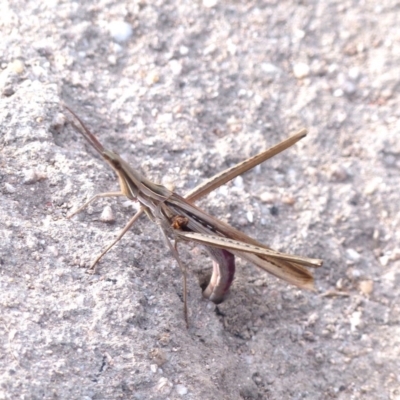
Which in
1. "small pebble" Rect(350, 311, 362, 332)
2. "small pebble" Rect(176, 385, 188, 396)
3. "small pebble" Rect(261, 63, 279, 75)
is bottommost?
"small pebble" Rect(350, 311, 362, 332)

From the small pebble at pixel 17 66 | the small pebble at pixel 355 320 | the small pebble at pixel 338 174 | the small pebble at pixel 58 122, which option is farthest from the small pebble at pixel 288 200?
the small pebble at pixel 17 66

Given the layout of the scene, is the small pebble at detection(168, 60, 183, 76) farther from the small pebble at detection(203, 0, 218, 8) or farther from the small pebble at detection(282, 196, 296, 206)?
the small pebble at detection(282, 196, 296, 206)

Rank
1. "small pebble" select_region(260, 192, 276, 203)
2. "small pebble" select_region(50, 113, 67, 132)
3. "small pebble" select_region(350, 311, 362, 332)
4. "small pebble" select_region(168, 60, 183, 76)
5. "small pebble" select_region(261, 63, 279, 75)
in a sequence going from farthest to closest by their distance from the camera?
"small pebble" select_region(261, 63, 279, 75), "small pebble" select_region(168, 60, 183, 76), "small pebble" select_region(260, 192, 276, 203), "small pebble" select_region(350, 311, 362, 332), "small pebble" select_region(50, 113, 67, 132)

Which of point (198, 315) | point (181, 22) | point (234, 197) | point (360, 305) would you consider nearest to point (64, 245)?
point (198, 315)

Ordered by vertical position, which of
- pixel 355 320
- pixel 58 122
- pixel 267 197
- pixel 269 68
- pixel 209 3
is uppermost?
pixel 58 122

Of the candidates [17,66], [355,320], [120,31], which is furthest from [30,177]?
[355,320]

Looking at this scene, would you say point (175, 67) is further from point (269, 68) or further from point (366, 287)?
point (366, 287)

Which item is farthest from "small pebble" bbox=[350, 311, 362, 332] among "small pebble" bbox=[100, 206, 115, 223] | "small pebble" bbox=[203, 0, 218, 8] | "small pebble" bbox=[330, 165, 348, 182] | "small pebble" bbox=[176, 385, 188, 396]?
"small pebble" bbox=[203, 0, 218, 8]
